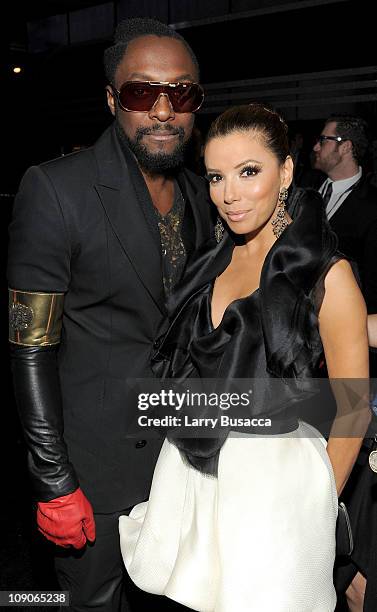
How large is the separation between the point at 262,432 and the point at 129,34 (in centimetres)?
133

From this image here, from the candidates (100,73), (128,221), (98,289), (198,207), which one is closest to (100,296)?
(98,289)

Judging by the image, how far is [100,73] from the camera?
9.03 metres

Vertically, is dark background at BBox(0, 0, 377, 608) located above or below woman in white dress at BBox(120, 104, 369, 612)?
above

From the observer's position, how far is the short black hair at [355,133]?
519cm

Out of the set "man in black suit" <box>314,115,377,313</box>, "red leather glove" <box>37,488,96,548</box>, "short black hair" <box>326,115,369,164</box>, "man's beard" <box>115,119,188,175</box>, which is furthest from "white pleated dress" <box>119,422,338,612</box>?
"short black hair" <box>326,115,369,164</box>

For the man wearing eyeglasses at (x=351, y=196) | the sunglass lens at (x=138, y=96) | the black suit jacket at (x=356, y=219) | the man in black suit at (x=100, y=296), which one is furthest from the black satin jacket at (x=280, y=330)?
the black suit jacket at (x=356, y=219)

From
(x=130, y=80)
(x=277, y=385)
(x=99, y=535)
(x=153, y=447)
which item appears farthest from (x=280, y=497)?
(x=130, y=80)

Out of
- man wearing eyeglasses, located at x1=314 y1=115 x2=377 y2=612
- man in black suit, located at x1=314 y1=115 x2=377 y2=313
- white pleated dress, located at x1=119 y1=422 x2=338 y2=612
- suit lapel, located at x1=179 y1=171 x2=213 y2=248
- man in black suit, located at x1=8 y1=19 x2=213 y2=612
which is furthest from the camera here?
man in black suit, located at x1=314 y1=115 x2=377 y2=313

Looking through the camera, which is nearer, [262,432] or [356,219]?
[262,432]

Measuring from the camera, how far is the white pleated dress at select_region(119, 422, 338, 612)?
1.62 metres

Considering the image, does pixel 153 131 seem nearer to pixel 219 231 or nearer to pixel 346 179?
pixel 219 231

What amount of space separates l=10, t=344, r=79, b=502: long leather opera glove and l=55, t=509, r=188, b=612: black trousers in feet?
0.86

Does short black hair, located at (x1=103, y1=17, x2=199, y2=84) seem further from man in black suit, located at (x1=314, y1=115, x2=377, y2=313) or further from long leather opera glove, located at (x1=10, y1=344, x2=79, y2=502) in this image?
man in black suit, located at (x1=314, y1=115, x2=377, y2=313)

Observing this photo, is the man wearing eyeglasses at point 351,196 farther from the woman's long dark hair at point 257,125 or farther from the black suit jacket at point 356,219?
the woman's long dark hair at point 257,125
